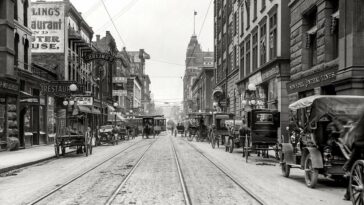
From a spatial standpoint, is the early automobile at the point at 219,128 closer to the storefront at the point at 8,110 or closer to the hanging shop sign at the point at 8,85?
the storefront at the point at 8,110

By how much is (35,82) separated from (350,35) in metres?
20.6

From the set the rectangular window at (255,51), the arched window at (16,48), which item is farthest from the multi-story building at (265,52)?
the arched window at (16,48)

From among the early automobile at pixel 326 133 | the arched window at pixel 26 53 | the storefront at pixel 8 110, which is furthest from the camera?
the arched window at pixel 26 53

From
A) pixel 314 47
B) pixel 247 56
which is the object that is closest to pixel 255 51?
pixel 247 56

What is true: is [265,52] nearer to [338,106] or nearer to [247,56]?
[247,56]

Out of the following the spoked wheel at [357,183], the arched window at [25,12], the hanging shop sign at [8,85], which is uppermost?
the arched window at [25,12]

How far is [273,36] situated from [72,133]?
15.4 meters

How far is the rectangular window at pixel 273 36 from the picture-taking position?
30.3m

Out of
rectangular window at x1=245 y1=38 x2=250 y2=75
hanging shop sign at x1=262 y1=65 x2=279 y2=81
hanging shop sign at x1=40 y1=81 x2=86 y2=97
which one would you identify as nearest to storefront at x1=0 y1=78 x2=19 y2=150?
hanging shop sign at x1=40 y1=81 x2=86 y2=97

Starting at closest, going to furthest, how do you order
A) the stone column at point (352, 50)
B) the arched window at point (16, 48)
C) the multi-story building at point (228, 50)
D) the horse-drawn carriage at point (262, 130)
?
the stone column at point (352, 50) < the horse-drawn carriage at point (262, 130) < the arched window at point (16, 48) < the multi-story building at point (228, 50)

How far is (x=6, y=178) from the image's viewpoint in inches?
520

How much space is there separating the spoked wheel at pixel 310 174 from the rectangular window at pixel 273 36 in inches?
758

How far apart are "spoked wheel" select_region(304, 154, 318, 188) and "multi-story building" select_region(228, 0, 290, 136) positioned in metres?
16.4

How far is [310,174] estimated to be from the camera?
1123 cm
